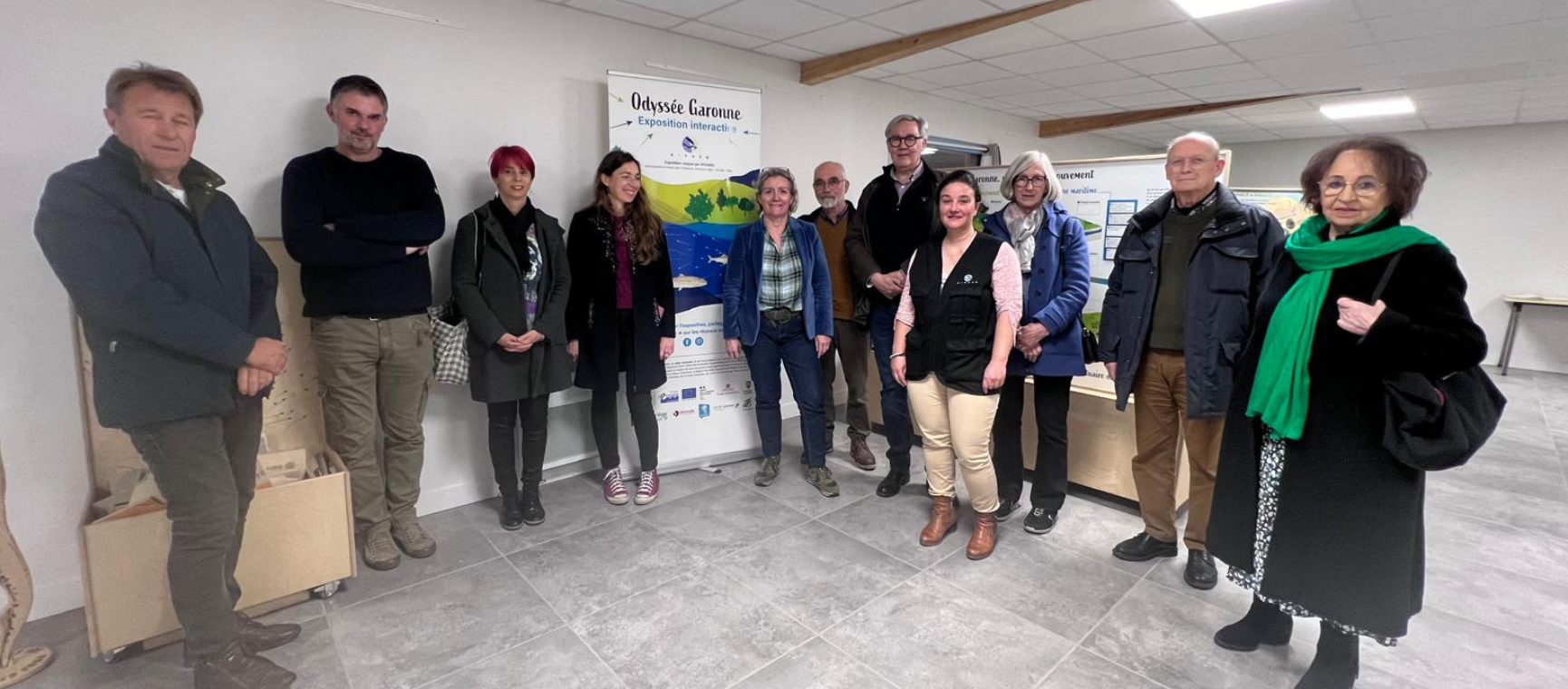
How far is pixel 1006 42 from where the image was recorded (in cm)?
408

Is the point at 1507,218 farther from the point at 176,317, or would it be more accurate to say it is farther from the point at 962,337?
the point at 176,317

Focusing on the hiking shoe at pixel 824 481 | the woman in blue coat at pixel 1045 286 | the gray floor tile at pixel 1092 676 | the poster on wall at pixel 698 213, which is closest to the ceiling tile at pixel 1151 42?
the woman in blue coat at pixel 1045 286

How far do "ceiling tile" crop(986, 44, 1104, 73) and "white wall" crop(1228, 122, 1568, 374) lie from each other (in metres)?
→ 5.53

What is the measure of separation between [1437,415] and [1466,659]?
123 centimetres

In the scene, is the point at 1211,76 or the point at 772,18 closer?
the point at 772,18

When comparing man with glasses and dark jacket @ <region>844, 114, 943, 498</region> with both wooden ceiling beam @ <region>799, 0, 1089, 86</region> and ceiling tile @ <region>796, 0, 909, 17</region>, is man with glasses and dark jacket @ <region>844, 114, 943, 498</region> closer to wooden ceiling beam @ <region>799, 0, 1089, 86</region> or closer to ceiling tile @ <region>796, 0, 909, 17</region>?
ceiling tile @ <region>796, 0, 909, 17</region>

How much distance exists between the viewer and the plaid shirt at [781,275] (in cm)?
313

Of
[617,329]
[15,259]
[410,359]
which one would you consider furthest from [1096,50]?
[15,259]

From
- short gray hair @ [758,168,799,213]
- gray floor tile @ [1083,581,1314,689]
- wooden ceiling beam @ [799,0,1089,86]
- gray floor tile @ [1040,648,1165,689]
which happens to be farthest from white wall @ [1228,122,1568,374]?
gray floor tile @ [1040,648,1165,689]

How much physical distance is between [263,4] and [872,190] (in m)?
2.53

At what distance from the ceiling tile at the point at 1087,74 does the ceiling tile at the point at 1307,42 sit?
74cm

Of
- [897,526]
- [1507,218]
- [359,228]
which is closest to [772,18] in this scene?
[359,228]

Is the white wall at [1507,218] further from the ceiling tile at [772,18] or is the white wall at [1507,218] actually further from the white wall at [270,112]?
the white wall at [270,112]

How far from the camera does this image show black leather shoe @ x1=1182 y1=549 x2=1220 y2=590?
2.41 m
